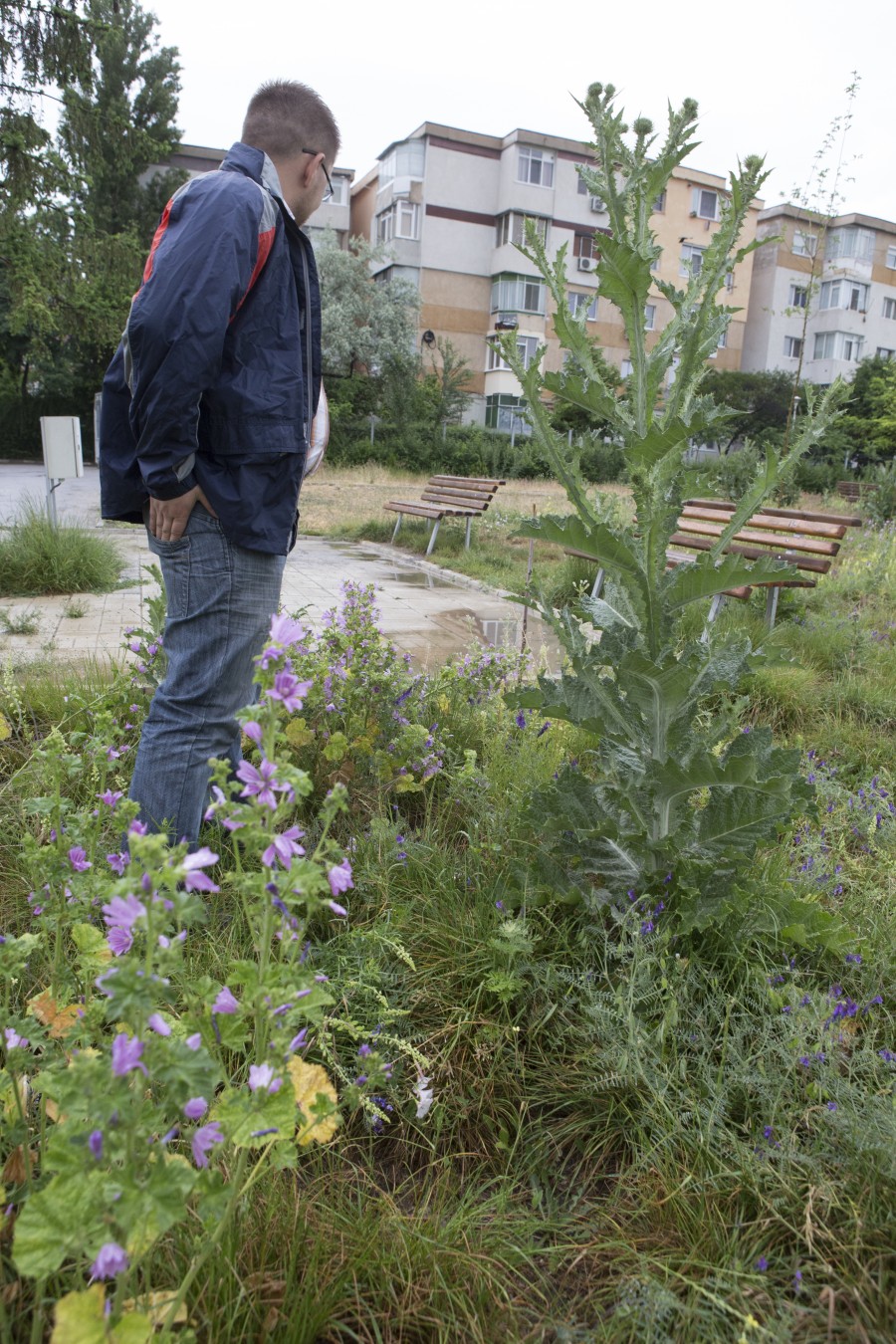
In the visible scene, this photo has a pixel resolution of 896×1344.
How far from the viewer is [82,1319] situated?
943 mm

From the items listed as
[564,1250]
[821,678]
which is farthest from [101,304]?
[564,1250]

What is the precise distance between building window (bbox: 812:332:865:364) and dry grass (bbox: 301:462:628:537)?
33.4 m

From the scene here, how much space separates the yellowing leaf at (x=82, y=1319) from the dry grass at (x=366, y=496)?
9675 mm

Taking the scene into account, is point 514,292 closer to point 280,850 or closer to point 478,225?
point 478,225

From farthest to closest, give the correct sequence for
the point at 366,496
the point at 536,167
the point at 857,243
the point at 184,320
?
the point at 857,243 < the point at 536,167 < the point at 366,496 < the point at 184,320

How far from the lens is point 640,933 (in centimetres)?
195

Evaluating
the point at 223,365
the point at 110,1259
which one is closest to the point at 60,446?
the point at 223,365

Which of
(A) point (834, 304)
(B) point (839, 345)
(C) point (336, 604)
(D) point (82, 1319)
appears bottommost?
(C) point (336, 604)

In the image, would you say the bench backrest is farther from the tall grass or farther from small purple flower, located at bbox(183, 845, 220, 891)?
small purple flower, located at bbox(183, 845, 220, 891)

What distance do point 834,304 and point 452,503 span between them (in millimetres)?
49292

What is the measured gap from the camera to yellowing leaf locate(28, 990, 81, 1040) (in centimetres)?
147

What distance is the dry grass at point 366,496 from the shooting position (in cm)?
1424

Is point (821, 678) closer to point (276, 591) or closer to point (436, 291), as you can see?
point (276, 591)

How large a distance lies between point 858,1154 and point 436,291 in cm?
4547
